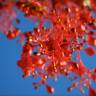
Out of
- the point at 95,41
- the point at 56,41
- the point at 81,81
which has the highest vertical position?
the point at 56,41

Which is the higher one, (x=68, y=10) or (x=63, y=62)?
(x=63, y=62)

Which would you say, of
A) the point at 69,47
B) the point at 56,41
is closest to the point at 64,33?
the point at 56,41

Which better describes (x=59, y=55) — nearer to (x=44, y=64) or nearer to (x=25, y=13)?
(x=44, y=64)

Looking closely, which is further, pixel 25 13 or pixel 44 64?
pixel 44 64

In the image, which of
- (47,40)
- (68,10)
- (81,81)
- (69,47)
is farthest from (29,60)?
(68,10)

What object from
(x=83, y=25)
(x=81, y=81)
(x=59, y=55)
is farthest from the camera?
(x=81, y=81)

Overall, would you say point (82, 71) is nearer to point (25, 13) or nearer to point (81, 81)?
point (81, 81)

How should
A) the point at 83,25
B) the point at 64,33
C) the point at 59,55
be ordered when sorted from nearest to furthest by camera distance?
the point at 83,25
the point at 64,33
the point at 59,55

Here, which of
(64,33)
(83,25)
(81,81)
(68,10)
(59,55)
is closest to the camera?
(68,10)

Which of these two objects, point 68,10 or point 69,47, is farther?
point 69,47
